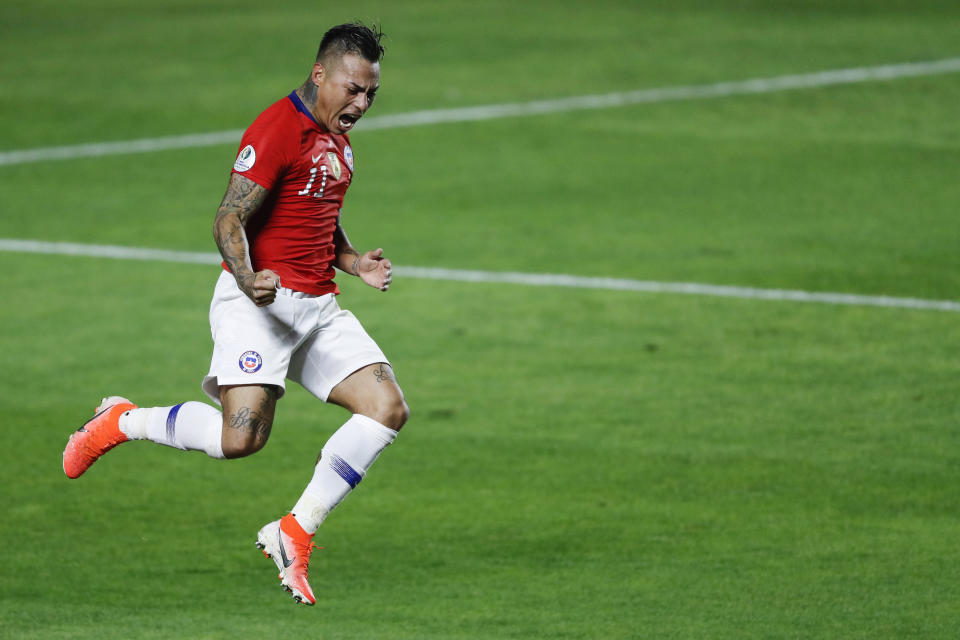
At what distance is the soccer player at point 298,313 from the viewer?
232 inches

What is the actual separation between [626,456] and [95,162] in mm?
8761

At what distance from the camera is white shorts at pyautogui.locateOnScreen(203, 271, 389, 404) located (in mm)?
6031

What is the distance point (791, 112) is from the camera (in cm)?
1645

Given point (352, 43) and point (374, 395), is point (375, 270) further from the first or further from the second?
point (352, 43)

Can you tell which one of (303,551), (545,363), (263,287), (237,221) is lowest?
(545,363)

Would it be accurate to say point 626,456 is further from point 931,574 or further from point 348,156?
point 348,156

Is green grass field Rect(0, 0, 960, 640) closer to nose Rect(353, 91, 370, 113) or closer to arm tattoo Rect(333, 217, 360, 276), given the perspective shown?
arm tattoo Rect(333, 217, 360, 276)

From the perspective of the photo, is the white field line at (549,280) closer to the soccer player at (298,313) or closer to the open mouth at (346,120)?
the soccer player at (298,313)

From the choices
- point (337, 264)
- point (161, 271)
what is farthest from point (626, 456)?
point (161, 271)

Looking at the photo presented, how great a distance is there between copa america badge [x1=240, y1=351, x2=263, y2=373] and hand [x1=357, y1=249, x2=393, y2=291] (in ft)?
1.77

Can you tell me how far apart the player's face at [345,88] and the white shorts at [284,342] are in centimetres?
75

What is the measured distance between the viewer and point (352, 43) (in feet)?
19.8

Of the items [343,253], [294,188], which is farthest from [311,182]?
[343,253]

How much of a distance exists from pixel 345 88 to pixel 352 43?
20cm
